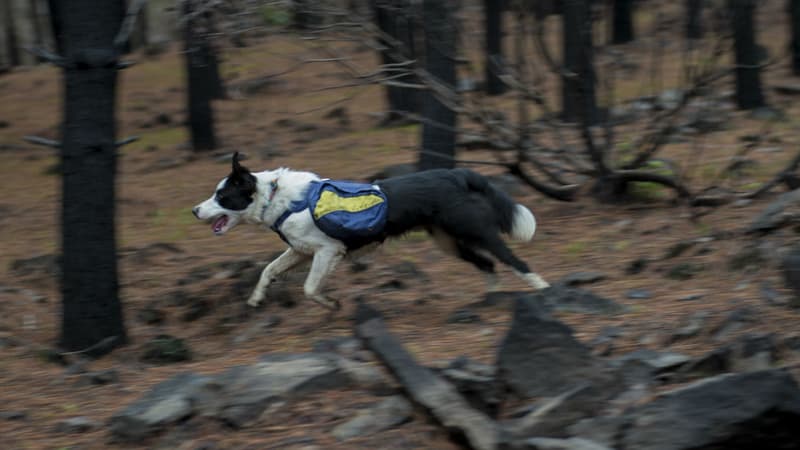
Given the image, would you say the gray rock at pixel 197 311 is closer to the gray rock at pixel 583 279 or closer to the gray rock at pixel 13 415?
the gray rock at pixel 13 415

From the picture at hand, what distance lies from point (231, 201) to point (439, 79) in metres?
4.00

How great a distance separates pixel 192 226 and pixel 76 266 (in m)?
6.23

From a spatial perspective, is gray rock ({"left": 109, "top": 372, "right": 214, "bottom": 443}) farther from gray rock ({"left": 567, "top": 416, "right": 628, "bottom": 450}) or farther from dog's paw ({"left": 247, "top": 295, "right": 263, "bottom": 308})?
dog's paw ({"left": 247, "top": 295, "right": 263, "bottom": 308})

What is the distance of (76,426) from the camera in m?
6.66

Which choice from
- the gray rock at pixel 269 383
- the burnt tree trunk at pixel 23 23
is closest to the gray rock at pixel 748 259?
the gray rock at pixel 269 383

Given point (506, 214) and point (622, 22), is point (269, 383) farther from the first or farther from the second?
point (622, 22)

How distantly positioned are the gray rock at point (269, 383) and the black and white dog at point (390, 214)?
7.74ft

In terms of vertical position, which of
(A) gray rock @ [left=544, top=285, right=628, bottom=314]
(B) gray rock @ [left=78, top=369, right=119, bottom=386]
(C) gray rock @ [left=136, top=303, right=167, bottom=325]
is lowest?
(C) gray rock @ [left=136, top=303, right=167, bottom=325]

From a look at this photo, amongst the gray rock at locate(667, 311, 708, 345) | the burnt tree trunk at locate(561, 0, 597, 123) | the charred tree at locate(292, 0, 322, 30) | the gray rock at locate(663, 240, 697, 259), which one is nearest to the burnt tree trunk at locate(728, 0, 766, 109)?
the burnt tree trunk at locate(561, 0, 597, 123)

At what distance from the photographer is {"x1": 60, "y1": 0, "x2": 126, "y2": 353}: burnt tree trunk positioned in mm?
8305

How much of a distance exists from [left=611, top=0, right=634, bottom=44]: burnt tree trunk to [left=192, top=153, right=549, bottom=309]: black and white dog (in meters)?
19.4

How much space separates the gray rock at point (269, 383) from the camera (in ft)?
20.7

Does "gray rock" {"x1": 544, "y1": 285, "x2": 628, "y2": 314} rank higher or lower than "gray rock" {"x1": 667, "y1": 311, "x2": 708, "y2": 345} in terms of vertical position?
lower

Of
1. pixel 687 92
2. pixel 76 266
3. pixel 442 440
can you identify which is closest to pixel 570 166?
pixel 687 92
